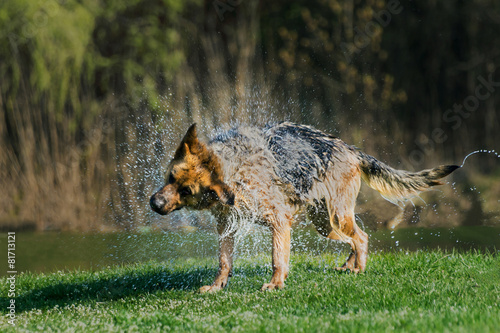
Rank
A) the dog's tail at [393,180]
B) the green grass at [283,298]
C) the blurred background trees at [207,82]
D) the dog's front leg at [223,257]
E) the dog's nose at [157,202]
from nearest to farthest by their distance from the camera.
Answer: the green grass at [283,298]
the dog's nose at [157,202]
the dog's front leg at [223,257]
the dog's tail at [393,180]
the blurred background trees at [207,82]

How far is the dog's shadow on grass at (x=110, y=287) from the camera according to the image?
5.35 m

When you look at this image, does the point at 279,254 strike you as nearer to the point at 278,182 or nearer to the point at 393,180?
the point at 278,182

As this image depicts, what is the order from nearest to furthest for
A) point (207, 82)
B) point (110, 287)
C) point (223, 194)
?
point (223, 194), point (110, 287), point (207, 82)

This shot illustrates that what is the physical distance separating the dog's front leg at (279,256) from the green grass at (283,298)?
156mm

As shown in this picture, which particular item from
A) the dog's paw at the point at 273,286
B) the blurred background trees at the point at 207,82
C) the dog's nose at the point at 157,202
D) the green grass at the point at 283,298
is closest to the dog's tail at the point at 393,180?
the green grass at the point at 283,298

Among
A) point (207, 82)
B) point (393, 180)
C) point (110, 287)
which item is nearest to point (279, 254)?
point (393, 180)

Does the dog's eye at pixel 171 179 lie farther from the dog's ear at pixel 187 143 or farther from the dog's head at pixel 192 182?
the dog's ear at pixel 187 143

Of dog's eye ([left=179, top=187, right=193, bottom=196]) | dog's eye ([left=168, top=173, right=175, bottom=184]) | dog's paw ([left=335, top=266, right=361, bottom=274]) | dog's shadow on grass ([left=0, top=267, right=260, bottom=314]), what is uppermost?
dog's eye ([left=168, top=173, right=175, bottom=184])

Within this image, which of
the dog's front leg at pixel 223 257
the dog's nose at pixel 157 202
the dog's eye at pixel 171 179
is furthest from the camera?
the dog's front leg at pixel 223 257

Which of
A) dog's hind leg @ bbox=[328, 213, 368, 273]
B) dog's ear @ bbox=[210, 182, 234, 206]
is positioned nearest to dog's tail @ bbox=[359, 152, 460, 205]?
dog's hind leg @ bbox=[328, 213, 368, 273]

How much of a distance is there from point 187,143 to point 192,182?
0.34 metres

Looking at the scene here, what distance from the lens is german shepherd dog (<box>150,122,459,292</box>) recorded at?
475 cm

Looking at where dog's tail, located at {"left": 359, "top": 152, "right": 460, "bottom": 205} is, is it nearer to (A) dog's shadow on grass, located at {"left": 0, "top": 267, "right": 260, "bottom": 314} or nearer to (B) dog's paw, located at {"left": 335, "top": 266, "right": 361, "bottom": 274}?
(B) dog's paw, located at {"left": 335, "top": 266, "right": 361, "bottom": 274}

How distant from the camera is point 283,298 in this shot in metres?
4.54
